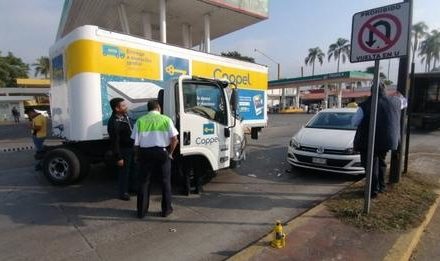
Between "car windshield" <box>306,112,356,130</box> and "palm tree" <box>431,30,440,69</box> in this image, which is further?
"palm tree" <box>431,30,440,69</box>

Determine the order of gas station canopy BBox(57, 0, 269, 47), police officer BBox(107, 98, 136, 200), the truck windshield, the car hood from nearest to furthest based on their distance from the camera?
police officer BBox(107, 98, 136, 200) → the truck windshield → the car hood → gas station canopy BBox(57, 0, 269, 47)

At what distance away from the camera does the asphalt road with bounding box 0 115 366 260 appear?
4.05 metres

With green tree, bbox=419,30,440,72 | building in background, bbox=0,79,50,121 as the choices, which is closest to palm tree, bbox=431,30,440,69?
green tree, bbox=419,30,440,72

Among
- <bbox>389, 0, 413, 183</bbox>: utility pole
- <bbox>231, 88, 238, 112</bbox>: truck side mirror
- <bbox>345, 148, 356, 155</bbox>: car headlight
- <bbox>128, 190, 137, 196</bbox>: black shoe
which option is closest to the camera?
<bbox>389, 0, 413, 183</bbox>: utility pole

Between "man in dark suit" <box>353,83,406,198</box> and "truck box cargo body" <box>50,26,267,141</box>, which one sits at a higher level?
"truck box cargo body" <box>50,26,267,141</box>

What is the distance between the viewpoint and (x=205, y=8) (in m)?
18.5

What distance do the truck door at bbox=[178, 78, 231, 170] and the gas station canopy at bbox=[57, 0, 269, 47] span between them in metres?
12.3

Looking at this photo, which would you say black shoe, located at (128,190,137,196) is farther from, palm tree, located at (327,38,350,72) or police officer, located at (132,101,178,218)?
palm tree, located at (327,38,350,72)

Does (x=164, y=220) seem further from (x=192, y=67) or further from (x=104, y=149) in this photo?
(x=192, y=67)

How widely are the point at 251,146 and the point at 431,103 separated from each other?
35.0 feet

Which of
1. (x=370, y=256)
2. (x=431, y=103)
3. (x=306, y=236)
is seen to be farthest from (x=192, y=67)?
(x=431, y=103)

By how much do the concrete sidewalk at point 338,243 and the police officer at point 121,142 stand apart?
2.92m

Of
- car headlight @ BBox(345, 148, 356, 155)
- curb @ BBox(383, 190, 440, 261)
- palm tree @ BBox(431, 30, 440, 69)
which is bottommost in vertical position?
curb @ BBox(383, 190, 440, 261)

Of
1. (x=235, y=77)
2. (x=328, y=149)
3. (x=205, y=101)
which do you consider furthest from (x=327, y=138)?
(x=235, y=77)
